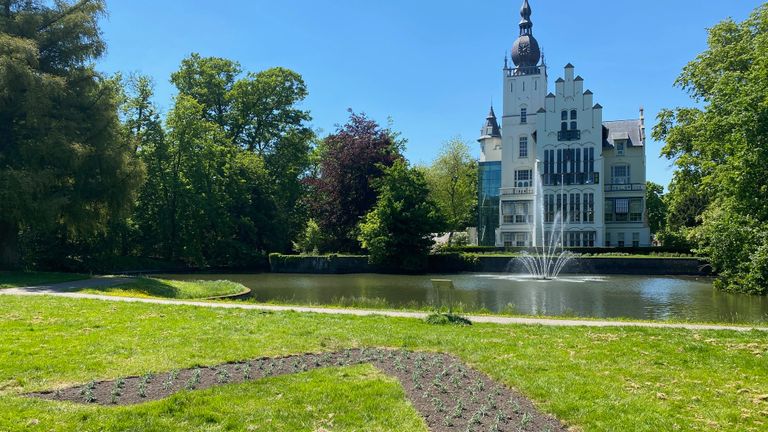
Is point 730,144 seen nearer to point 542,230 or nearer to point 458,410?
point 458,410

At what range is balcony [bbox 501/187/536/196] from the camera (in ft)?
188

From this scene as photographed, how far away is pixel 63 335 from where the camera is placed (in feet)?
30.7

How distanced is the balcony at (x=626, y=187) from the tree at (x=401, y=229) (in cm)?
2164

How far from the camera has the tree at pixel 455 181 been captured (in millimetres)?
63656

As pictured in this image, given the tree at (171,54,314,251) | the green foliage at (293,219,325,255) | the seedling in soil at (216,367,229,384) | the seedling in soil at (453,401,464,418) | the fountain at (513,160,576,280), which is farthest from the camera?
the tree at (171,54,314,251)

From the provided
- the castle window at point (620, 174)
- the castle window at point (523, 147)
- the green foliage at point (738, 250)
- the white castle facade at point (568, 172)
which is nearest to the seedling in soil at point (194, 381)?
the green foliage at point (738, 250)

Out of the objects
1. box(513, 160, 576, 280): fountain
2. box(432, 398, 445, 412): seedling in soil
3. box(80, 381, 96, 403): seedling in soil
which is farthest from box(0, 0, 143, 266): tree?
box(513, 160, 576, 280): fountain

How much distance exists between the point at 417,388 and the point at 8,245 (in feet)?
84.9

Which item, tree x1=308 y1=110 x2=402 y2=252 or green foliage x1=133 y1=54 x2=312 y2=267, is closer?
green foliage x1=133 y1=54 x2=312 y2=267

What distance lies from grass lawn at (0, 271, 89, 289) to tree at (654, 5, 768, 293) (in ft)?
83.5

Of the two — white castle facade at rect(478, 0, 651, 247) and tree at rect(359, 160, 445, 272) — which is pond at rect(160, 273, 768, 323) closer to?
tree at rect(359, 160, 445, 272)

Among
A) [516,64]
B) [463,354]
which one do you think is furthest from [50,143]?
[516,64]

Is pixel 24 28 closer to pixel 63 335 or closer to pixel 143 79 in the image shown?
pixel 143 79

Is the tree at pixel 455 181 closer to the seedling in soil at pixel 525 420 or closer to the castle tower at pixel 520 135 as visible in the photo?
the castle tower at pixel 520 135
